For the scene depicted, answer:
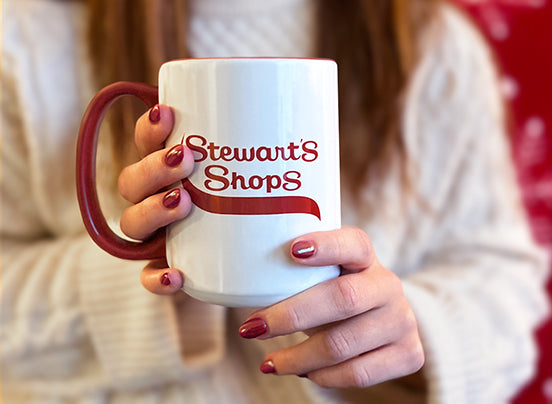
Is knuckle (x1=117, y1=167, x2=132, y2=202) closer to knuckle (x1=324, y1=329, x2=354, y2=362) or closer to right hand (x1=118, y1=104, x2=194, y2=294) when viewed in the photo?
right hand (x1=118, y1=104, x2=194, y2=294)

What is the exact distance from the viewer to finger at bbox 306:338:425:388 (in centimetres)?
36

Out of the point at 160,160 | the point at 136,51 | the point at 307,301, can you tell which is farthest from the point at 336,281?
the point at 136,51

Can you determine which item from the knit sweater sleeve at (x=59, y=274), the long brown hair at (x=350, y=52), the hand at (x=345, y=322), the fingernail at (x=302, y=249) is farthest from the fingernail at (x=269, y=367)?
the long brown hair at (x=350, y=52)

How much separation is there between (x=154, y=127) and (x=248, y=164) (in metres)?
0.06

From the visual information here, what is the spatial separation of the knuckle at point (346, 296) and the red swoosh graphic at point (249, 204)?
6 centimetres

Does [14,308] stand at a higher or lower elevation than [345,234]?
lower

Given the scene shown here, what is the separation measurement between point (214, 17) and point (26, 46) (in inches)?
10.1

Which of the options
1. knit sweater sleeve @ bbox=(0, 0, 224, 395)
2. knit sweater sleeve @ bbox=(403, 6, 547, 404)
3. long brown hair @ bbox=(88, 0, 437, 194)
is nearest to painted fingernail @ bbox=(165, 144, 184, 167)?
knit sweater sleeve @ bbox=(0, 0, 224, 395)

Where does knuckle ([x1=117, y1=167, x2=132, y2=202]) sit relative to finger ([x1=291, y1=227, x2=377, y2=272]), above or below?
above

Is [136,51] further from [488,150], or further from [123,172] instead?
[488,150]

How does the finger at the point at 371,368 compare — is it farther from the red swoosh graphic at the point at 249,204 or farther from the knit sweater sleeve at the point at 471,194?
the knit sweater sleeve at the point at 471,194

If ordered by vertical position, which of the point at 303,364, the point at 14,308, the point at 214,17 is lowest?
the point at 14,308

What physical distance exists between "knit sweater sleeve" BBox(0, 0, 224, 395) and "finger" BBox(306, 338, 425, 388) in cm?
26

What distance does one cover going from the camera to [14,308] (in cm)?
69
